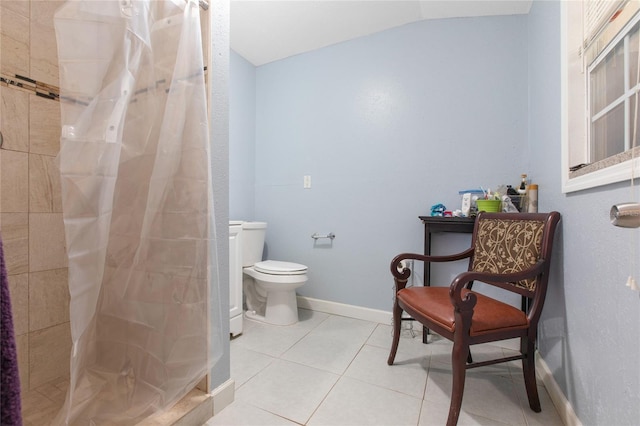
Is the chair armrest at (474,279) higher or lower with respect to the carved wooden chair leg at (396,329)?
higher

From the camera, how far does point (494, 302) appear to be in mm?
1338

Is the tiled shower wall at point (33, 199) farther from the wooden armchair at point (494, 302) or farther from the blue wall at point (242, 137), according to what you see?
the wooden armchair at point (494, 302)

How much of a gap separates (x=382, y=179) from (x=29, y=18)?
82.8 inches

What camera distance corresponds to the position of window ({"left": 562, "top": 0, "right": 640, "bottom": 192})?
999mm

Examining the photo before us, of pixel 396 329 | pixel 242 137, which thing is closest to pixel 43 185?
pixel 242 137

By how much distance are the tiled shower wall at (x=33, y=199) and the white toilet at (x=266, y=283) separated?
110 centimetres

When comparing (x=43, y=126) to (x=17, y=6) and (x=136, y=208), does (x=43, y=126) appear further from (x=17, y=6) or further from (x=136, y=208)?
(x=136, y=208)

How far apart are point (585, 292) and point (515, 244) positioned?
0.39m

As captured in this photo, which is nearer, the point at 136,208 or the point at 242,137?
the point at 136,208

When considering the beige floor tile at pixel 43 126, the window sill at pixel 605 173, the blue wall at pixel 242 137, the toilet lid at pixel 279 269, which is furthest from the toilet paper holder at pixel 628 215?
the blue wall at pixel 242 137

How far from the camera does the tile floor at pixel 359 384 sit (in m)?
1.17

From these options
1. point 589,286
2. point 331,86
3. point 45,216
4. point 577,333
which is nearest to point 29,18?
point 45,216

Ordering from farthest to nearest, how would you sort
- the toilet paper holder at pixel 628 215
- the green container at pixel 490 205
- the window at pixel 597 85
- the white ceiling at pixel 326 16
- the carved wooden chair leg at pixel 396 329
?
1. the white ceiling at pixel 326 16
2. the green container at pixel 490 205
3. the carved wooden chair leg at pixel 396 329
4. the window at pixel 597 85
5. the toilet paper holder at pixel 628 215

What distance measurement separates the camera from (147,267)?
1003 millimetres
